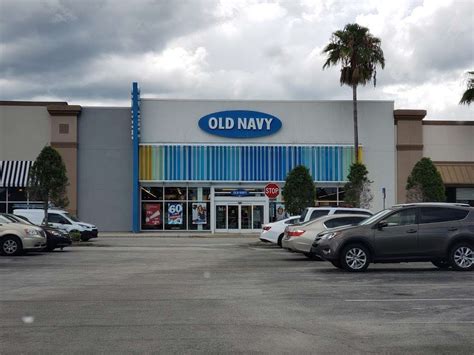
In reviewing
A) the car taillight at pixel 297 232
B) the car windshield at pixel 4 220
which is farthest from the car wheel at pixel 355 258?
the car windshield at pixel 4 220

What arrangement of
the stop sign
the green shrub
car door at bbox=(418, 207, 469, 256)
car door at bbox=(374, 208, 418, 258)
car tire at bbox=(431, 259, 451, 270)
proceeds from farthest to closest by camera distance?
the stop sign → the green shrub → car tire at bbox=(431, 259, 451, 270) → car door at bbox=(418, 207, 469, 256) → car door at bbox=(374, 208, 418, 258)

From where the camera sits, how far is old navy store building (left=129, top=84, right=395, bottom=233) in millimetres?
46000

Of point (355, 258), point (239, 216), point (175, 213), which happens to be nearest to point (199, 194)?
point (175, 213)

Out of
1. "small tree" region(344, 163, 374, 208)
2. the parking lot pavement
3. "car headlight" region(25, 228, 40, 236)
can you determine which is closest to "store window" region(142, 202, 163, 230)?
"small tree" region(344, 163, 374, 208)

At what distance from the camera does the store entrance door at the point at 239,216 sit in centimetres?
4647

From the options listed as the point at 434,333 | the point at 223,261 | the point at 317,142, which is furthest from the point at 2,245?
the point at 317,142

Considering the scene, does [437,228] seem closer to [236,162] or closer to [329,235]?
[329,235]

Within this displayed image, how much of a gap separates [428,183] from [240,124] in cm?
1317

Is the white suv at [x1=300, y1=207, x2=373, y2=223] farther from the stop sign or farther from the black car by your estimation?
the stop sign

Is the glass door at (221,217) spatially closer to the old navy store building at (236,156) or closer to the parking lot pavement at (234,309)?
the old navy store building at (236,156)

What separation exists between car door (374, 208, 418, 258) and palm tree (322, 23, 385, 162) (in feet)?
90.8

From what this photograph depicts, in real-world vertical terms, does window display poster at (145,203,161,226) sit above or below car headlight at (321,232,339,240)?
above

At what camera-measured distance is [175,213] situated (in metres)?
46.7

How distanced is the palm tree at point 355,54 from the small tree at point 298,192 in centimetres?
895
